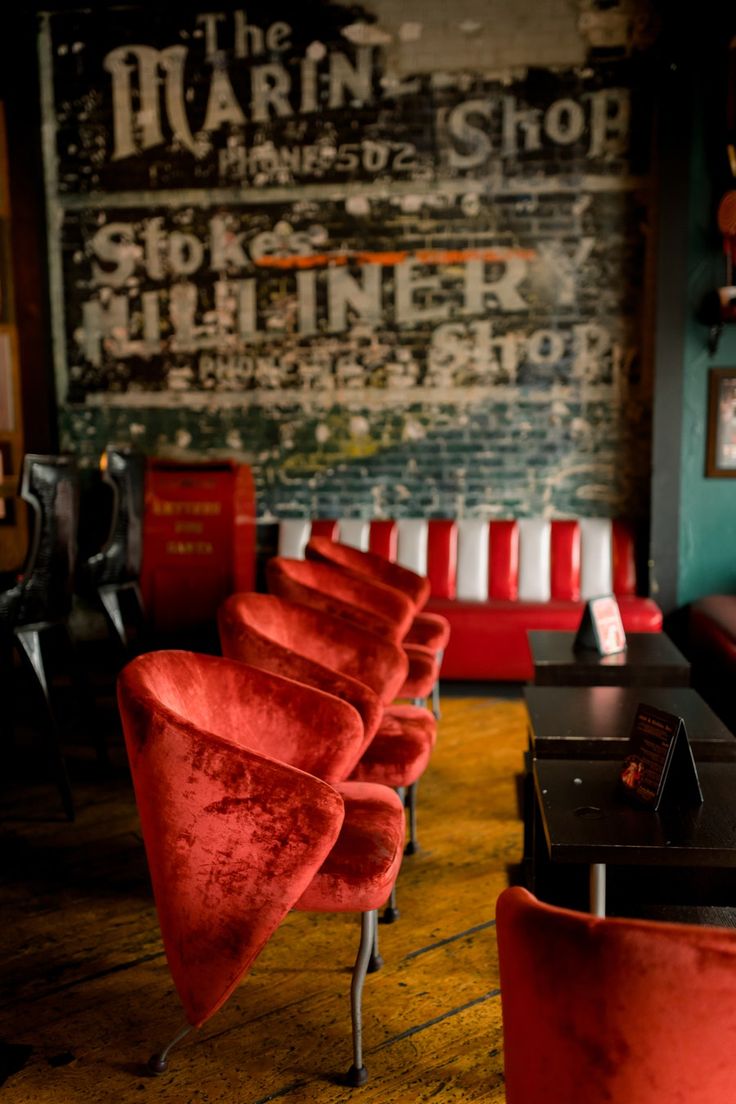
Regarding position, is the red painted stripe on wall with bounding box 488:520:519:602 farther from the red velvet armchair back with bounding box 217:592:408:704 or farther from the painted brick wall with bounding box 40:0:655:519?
the red velvet armchair back with bounding box 217:592:408:704

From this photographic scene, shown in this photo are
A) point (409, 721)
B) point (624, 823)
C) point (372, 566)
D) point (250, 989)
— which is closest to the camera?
point (624, 823)

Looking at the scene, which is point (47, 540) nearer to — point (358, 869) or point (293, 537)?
point (358, 869)

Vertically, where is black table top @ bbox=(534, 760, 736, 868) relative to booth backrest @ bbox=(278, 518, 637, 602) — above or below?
below

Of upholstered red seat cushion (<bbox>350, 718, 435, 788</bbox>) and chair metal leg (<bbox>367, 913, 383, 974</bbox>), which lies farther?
upholstered red seat cushion (<bbox>350, 718, 435, 788</bbox>)

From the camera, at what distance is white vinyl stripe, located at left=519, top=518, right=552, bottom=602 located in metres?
5.02

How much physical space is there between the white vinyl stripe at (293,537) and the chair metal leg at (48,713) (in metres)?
2.18

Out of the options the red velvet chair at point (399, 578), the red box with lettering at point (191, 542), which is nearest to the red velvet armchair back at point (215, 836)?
the red velvet chair at point (399, 578)

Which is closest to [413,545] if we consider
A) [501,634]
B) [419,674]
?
[501,634]

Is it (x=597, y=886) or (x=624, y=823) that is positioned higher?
(x=624, y=823)

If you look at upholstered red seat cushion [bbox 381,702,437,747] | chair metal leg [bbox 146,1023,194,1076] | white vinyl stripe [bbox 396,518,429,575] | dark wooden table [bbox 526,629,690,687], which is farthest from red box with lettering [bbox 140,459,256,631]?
chair metal leg [bbox 146,1023,194,1076]

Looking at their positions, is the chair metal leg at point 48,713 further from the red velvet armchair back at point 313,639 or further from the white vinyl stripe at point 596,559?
the white vinyl stripe at point 596,559

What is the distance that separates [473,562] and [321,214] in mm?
2163

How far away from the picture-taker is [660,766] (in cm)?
193

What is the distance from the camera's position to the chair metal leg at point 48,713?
3127 millimetres
